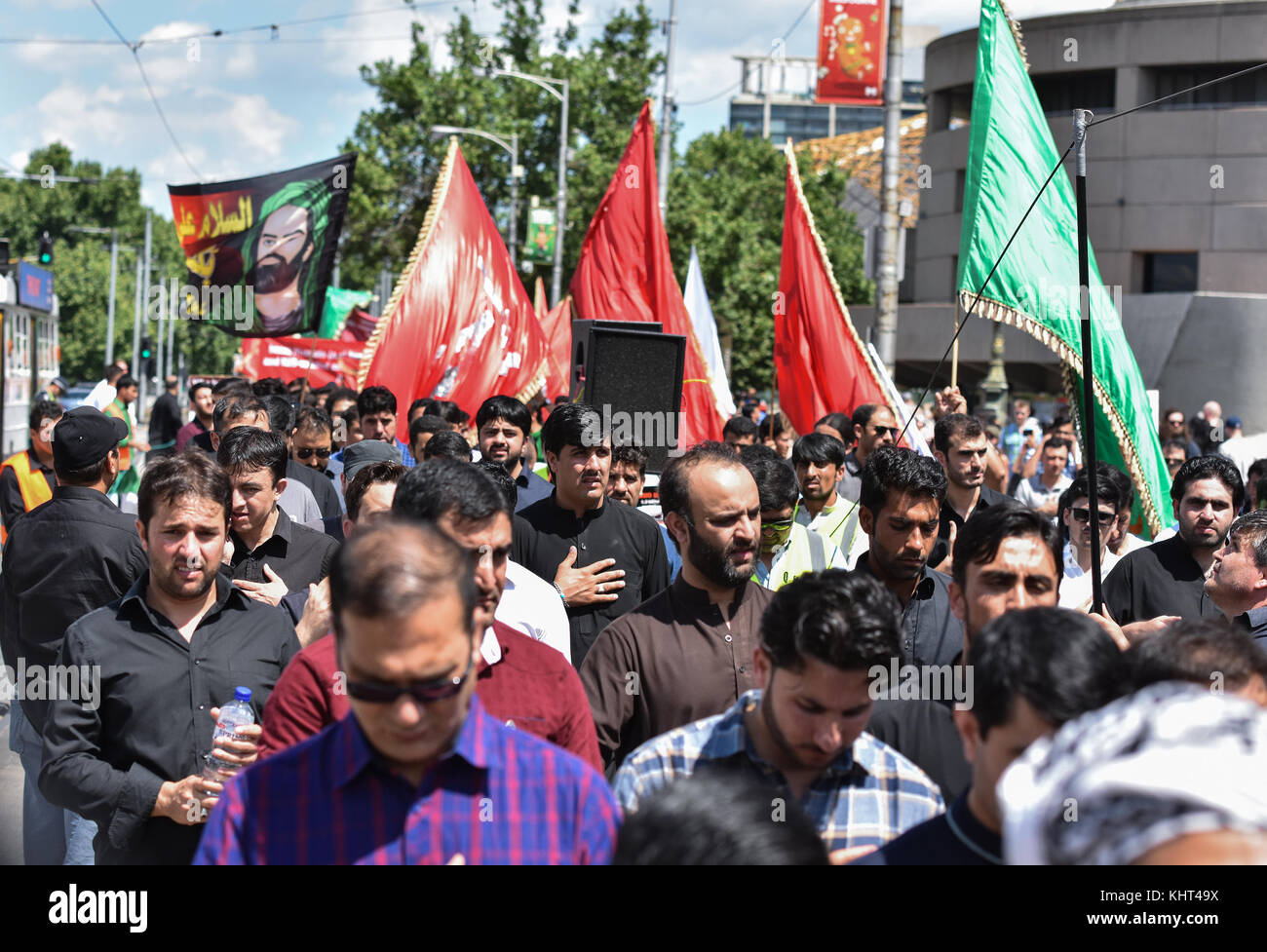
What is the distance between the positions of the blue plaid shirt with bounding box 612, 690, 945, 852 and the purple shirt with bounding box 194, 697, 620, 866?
60 centimetres

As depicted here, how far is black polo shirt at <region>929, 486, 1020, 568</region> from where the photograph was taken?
208 inches

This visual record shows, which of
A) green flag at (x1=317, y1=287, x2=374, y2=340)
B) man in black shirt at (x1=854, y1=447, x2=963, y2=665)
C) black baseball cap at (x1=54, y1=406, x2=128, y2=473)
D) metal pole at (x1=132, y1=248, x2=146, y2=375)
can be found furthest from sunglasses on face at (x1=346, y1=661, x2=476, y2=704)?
metal pole at (x1=132, y1=248, x2=146, y2=375)

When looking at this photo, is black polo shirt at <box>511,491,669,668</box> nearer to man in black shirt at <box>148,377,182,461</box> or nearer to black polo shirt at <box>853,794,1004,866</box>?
black polo shirt at <box>853,794,1004,866</box>

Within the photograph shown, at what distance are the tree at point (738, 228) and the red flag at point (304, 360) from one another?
29.6 ft

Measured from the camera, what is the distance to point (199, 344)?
83562 millimetres

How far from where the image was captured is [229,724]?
3.40 meters

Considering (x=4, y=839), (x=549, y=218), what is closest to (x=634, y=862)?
(x=4, y=839)

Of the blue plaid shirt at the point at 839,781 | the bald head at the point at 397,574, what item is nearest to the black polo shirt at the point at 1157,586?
the blue plaid shirt at the point at 839,781

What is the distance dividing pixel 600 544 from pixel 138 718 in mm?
2117

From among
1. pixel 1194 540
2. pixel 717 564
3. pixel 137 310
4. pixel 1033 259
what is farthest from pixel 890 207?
pixel 137 310

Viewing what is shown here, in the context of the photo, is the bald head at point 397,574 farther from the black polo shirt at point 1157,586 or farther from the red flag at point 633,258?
the red flag at point 633,258

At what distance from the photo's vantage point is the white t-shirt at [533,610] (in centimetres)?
382

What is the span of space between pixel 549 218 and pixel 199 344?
6067cm

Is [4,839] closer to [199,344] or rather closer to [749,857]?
[749,857]
